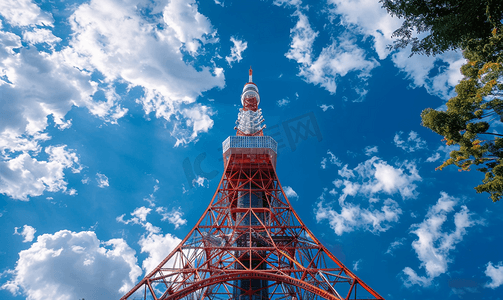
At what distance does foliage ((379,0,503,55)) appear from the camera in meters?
8.60

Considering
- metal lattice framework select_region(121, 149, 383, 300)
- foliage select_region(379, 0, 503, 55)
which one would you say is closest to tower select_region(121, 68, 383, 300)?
metal lattice framework select_region(121, 149, 383, 300)

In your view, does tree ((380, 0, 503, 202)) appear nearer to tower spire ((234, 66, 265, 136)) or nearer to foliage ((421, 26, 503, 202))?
foliage ((421, 26, 503, 202))

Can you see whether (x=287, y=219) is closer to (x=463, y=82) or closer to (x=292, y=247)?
(x=292, y=247)

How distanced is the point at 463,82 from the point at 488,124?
1702 mm

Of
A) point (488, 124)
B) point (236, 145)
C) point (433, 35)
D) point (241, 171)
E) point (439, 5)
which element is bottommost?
point (488, 124)

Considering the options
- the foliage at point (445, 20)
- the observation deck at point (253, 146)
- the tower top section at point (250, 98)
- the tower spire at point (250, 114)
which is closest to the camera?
the foliage at point (445, 20)

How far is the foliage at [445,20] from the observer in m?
8.60

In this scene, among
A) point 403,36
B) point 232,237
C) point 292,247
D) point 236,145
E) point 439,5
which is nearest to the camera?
point 439,5

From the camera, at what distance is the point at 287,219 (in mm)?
22516

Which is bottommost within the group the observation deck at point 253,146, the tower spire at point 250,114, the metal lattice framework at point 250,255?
the metal lattice framework at point 250,255

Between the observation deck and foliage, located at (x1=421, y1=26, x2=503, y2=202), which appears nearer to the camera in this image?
foliage, located at (x1=421, y1=26, x2=503, y2=202)

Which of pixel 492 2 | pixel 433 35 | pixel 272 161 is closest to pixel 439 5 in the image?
pixel 433 35

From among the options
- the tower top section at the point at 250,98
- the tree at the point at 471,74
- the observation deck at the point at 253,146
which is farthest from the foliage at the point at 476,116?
the tower top section at the point at 250,98

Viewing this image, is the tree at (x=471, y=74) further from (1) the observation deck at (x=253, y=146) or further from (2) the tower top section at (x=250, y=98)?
(2) the tower top section at (x=250, y=98)
